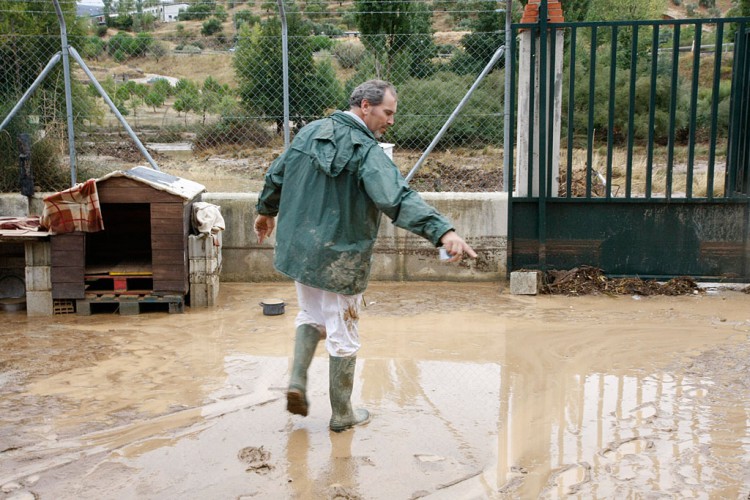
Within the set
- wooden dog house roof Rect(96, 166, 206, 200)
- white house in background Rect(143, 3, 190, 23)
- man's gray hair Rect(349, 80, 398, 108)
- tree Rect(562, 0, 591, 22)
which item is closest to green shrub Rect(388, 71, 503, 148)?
wooden dog house roof Rect(96, 166, 206, 200)

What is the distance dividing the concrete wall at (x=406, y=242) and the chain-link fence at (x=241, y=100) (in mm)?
912

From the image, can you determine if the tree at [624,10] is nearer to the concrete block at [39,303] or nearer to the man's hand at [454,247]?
the concrete block at [39,303]

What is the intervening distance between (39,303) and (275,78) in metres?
3.65

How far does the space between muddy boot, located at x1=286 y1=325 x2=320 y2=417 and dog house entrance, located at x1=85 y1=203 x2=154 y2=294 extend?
11.5 feet

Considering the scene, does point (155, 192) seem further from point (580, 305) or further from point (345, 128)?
point (580, 305)

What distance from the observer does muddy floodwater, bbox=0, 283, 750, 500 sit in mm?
4148

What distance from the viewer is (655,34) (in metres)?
7.91

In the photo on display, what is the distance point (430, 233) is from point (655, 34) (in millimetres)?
4813

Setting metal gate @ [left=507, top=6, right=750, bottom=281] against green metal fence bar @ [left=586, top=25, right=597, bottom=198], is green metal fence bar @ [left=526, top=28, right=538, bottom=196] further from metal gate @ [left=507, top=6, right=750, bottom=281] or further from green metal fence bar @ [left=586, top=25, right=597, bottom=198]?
green metal fence bar @ [left=586, top=25, right=597, bottom=198]

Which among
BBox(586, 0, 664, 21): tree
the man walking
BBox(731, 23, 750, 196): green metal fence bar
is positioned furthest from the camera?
BBox(586, 0, 664, 21): tree

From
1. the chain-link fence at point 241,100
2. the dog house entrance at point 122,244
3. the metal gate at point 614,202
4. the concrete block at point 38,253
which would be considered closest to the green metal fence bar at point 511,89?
the metal gate at point 614,202

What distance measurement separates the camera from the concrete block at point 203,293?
790 cm

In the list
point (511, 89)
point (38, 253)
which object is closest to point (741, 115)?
point (511, 89)

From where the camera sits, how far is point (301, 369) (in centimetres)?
468
